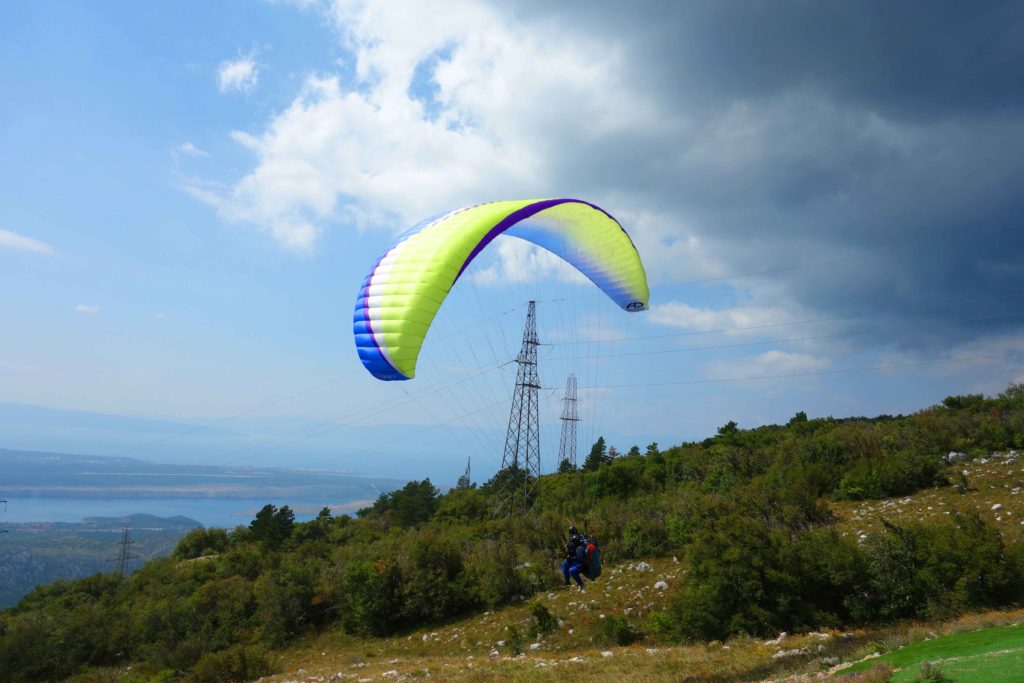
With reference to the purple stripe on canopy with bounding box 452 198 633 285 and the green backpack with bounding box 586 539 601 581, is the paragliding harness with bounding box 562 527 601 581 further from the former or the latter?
the purple stripe on canopy with bounding box 452 198 633 285

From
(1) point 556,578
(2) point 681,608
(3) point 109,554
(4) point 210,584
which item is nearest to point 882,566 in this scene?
(2) point 681,608

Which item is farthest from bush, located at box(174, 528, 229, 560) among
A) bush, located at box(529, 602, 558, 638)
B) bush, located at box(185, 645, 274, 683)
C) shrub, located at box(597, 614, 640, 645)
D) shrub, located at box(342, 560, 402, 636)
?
shrub, located at box(597, 614, 640, 645)

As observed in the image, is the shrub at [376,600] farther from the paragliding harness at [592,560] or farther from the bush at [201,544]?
the bush at [201,544]

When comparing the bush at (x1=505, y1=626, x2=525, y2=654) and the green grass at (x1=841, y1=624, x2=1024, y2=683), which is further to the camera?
the bush at (x1=505, y1=626, x2=525, y2=654)

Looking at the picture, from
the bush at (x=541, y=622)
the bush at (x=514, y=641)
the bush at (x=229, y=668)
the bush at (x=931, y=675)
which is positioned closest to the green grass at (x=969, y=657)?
the bush at (x=931, y=675)

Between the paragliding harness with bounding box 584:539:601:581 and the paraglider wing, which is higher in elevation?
the paraglider wing

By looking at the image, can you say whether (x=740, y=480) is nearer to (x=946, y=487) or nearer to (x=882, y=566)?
(x=946, y=487)
